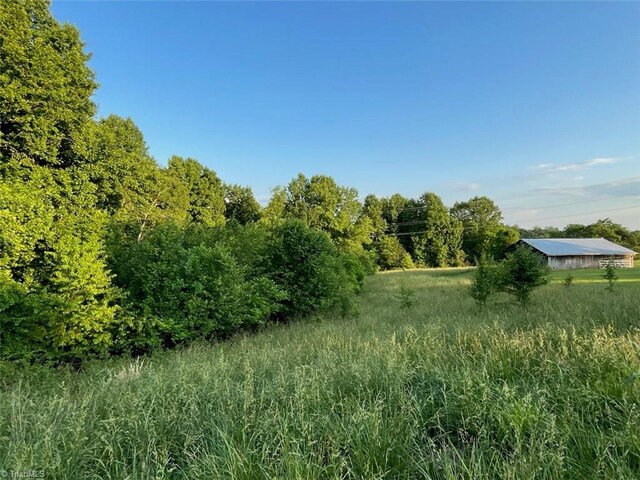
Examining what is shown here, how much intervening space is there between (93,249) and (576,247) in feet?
183

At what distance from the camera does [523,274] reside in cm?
1052

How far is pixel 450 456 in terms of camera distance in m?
2.21

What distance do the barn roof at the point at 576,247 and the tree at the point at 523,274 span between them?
3942 cm

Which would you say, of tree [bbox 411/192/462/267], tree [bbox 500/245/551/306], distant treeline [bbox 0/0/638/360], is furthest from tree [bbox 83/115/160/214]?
tree [bbox 411/192/462/267]

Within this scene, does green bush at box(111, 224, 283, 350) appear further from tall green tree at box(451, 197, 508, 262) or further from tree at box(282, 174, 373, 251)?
tall green tree at box(451, 197, 508, 262)

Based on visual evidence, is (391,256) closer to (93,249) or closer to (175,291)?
(175,291)

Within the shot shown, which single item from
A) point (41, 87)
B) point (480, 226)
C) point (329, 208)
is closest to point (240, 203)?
point (329, 208)

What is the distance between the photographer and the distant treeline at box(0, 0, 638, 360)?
23.9ft

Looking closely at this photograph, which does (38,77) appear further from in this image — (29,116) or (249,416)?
(249,416)

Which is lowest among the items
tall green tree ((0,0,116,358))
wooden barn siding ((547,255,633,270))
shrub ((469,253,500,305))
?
wooden barn siding ((547,255,633,270))

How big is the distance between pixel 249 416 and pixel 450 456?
62.0 inches

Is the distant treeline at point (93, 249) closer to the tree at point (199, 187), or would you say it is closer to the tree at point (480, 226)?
the tree at point (199, 187)

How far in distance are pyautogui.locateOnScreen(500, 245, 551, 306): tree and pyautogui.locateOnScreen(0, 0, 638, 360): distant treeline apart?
595cm

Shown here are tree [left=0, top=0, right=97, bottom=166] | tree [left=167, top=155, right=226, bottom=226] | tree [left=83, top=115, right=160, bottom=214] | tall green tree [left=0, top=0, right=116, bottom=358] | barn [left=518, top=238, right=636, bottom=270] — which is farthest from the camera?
barn [left=518, top=238, right=636, bottom=270]
